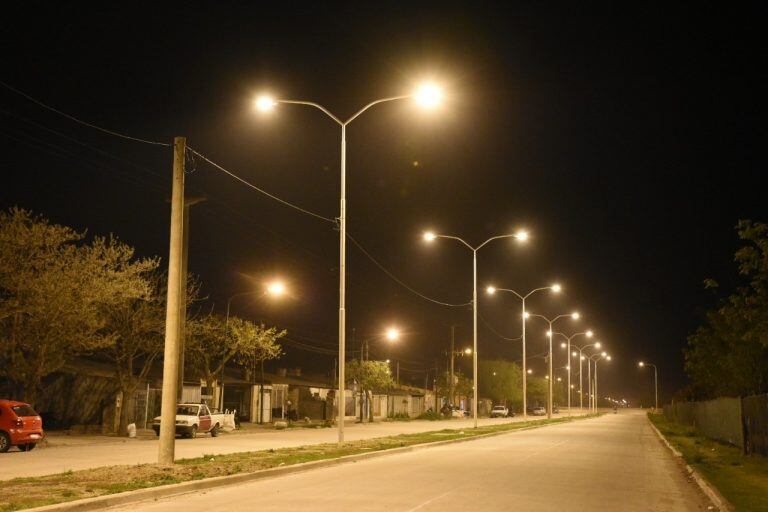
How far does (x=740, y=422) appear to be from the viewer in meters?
27.3

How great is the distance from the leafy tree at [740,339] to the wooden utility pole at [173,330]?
453 inches

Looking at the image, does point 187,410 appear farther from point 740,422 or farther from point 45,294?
point 740,422

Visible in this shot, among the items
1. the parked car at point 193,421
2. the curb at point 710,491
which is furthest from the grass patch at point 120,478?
the parked car at point 193,421

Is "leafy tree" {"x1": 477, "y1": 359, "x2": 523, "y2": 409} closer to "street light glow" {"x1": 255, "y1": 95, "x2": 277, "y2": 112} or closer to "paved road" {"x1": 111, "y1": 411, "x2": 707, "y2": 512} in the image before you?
"paved road" {"x1": 111, "y1": 411, "x2": 707, "y2": 512}

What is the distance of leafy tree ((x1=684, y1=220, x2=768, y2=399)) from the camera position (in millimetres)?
16203

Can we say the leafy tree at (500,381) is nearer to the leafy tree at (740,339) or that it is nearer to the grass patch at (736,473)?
the leafy tree at (740,339)

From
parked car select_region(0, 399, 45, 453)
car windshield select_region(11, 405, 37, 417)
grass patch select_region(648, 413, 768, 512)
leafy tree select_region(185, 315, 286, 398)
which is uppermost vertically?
leafy tree select_region(185, 315, 286, 398)

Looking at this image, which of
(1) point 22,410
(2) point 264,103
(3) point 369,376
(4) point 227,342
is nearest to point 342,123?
(2) point 264,103

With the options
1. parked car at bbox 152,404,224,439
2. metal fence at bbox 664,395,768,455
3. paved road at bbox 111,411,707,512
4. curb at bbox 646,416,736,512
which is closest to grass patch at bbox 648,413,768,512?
curb at bbox 646,416,736,512

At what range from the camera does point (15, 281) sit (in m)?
28.5

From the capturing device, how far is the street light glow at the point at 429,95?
22.0m

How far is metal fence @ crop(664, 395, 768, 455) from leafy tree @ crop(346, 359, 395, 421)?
2956cm

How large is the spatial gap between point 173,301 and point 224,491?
5.01 metres

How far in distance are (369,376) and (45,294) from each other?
41.7 m
